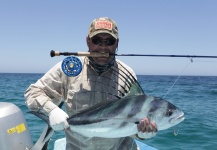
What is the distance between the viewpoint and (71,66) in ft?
10.9

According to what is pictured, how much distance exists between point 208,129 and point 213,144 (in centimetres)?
206

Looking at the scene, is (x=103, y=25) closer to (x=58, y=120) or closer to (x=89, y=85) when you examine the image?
(x=89, y=85)

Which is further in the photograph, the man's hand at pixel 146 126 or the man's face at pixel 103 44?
the man's face at pixel 103 44

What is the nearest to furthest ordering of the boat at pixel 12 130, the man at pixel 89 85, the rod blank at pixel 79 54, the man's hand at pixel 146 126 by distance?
the man's hand at pixel 146 126, the rod blank at pixel 79 54, the man at pixel 89 85, the boat at pixel 12 130

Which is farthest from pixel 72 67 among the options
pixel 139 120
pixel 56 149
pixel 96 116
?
pixel 56 149

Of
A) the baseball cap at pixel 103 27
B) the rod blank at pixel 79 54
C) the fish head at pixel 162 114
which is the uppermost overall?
the baseball cap at pixel 103 27

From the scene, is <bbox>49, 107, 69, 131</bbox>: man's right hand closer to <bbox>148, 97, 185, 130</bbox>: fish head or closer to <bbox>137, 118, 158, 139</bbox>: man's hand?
<bbox>137, 118, 158, 139</bbox>: man's hand

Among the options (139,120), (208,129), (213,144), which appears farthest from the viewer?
(208,129)

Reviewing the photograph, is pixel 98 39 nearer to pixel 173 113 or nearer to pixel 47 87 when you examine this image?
pixel 47 87

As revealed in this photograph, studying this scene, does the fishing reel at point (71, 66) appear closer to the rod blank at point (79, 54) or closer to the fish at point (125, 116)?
the rod blank at point (79, 54)

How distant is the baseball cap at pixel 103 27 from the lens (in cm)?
332

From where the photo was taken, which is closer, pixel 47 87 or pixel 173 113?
pixel 173 113

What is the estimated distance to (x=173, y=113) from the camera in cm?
289

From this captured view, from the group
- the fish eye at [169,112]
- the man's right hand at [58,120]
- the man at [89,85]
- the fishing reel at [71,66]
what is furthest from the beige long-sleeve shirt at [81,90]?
the fish eye at [169,112]
